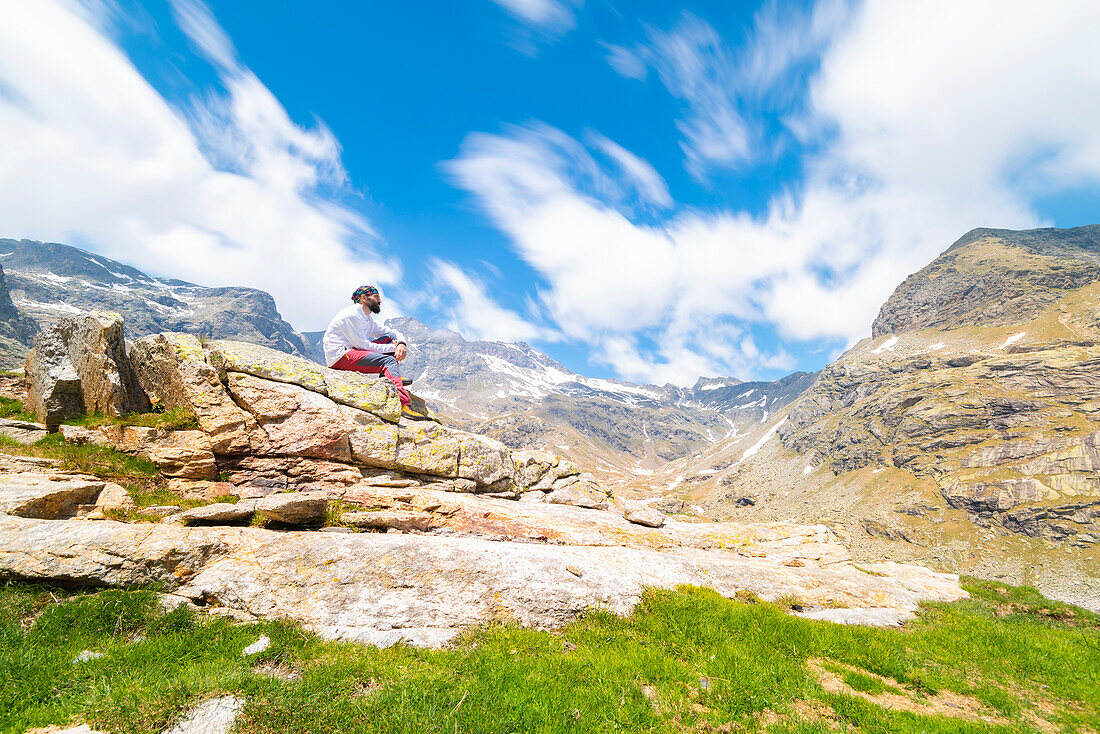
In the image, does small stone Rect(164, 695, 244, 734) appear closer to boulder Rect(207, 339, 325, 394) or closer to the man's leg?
boulder Rect(207, 339, 325, 394)

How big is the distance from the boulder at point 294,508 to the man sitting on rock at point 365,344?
21.5ft

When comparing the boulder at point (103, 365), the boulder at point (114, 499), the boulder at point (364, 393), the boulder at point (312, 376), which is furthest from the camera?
the boulder at point (364, 393)

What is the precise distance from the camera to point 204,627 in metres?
7.60

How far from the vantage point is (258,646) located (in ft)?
24.5

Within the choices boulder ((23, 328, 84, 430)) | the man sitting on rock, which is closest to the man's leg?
the man sitting on rock

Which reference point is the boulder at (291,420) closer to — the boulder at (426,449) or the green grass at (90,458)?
the boulder at (426,449)

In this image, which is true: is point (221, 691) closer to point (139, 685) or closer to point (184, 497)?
point (139, 685)

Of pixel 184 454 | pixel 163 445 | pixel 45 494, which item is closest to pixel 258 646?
pixel 45 494

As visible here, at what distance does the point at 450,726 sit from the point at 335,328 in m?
15.8

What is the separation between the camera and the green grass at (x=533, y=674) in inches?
232

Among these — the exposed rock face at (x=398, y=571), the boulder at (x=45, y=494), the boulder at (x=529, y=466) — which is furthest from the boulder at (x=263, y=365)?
the boulder at (x=529, y=466)

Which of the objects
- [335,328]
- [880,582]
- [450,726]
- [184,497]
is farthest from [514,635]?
[880,582]

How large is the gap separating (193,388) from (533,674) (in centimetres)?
1483

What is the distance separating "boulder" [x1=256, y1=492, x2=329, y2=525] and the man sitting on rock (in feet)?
21.5
